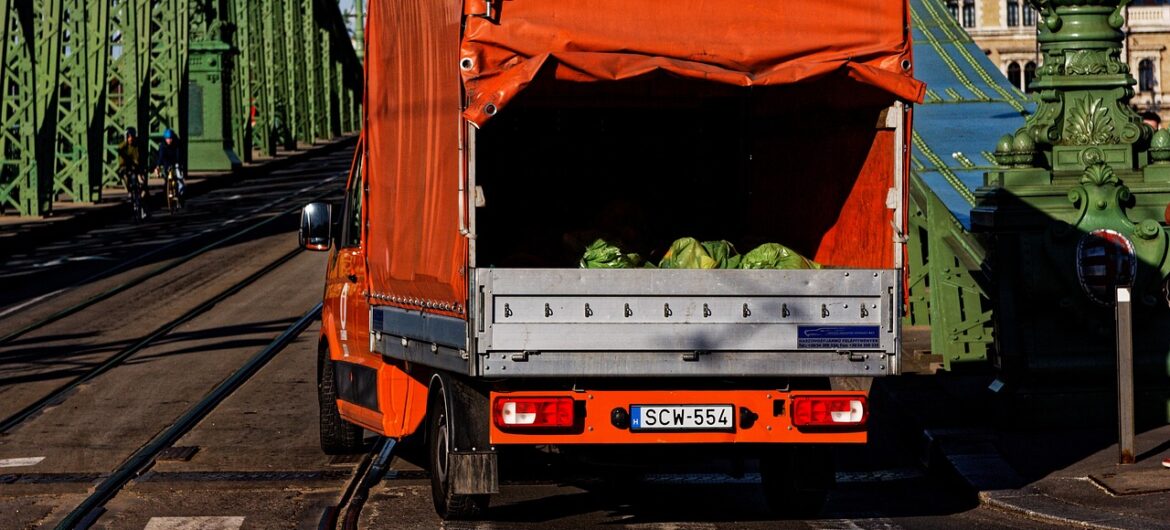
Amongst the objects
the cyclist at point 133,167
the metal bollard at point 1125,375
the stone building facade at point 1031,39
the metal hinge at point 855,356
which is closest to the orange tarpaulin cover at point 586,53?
the metal hinge at point 855,356

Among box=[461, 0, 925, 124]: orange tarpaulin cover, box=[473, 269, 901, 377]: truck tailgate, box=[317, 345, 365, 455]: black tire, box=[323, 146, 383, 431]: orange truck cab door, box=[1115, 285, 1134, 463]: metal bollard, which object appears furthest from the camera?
box=[317, 345, 365, 455]: black tire

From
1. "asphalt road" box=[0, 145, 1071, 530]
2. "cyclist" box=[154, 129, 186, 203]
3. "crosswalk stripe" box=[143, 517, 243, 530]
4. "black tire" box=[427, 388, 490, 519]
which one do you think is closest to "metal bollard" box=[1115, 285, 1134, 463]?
"asphalt road" box=[0, 145, 1071, 530]

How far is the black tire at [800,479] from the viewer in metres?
10.4

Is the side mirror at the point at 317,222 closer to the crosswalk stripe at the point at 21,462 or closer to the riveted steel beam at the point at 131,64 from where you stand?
the crosswalk stripe at the point at 21,462

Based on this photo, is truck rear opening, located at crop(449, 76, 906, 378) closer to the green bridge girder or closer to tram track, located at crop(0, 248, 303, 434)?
tram track, located at crop(0, 248, 303, 434)

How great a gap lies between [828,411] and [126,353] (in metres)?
10.9

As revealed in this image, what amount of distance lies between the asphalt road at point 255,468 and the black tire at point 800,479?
100 millimetres

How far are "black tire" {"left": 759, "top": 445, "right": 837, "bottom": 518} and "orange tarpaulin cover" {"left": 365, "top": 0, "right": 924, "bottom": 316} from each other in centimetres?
190

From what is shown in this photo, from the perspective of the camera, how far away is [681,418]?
967 cm

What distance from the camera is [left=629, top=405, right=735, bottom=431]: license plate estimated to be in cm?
964

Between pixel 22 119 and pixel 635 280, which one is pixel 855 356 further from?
pixel 22 119

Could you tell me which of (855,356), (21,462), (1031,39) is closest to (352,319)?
(21,462)

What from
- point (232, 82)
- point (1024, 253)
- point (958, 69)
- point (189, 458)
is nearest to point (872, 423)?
point (1024, 253)

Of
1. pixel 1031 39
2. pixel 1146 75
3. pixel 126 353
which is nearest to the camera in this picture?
pixel 126 353
